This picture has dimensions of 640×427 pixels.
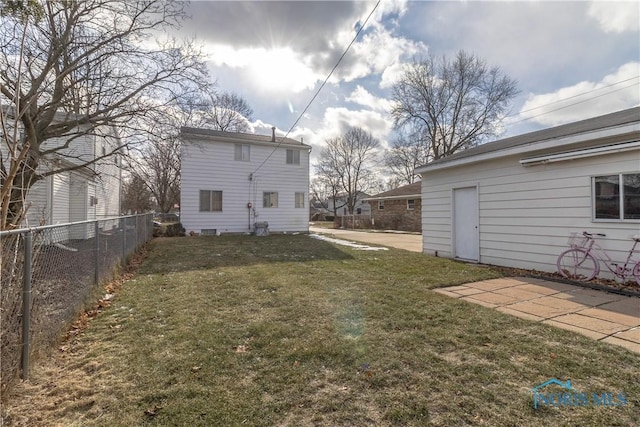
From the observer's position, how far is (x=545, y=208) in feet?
22.7

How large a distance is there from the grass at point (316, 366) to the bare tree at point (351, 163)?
126 ft

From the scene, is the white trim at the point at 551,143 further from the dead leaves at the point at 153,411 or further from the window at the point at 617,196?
the dead leaves at the point at 153,411

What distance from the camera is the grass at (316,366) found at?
2.13 m

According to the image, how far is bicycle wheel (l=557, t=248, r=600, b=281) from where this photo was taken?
6.05 meters

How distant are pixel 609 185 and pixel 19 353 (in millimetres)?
8716

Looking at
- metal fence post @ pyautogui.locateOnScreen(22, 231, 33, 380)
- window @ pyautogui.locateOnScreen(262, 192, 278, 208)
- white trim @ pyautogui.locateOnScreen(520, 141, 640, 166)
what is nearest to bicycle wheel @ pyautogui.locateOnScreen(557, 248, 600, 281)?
white trim @ pyautogui.locateOnScreen(520, 141, 640, 166)

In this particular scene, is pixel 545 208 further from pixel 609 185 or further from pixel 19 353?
pixel 19 353

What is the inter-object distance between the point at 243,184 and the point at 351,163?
2735 centimetres

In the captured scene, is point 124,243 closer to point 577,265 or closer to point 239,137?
point 577,265

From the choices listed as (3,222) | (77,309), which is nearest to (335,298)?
(77,309)

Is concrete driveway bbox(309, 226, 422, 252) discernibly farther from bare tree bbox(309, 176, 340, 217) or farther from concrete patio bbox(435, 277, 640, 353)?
bare tree bbox(309, 176, 340, 217)

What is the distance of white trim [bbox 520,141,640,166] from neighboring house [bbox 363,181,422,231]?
52.2 ft

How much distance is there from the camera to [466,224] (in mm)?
8867

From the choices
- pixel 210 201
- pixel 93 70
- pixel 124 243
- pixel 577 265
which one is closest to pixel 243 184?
pixel 210 201
